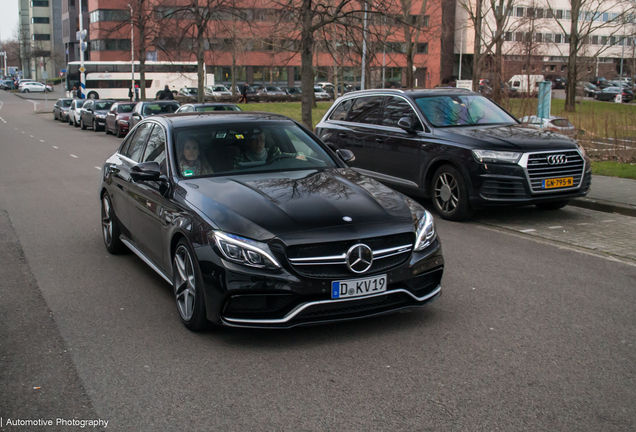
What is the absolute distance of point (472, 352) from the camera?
454cm

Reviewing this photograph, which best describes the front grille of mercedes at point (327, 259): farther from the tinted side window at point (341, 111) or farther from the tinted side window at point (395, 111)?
the tinted side window at point (341, 111)

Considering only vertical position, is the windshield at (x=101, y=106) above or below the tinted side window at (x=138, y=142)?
above

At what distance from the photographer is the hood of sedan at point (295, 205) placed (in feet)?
15.1

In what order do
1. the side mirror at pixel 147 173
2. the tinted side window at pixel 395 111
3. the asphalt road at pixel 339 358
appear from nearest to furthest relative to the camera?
the asphalt road at pixel 339 358 < the side mirror at pixel 147 173 < the tinted side window at pixel 395 111

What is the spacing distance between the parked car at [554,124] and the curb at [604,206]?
22.3ft

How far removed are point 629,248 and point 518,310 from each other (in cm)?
315

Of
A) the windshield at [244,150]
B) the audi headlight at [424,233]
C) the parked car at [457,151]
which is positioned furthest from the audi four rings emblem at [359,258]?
the parked car at [457,151]

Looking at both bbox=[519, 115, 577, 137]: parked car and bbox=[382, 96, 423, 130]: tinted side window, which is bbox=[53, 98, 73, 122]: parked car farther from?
bbox=[382, 96, 423, 130]: tinted side window

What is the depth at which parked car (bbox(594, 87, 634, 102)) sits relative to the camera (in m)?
60.4

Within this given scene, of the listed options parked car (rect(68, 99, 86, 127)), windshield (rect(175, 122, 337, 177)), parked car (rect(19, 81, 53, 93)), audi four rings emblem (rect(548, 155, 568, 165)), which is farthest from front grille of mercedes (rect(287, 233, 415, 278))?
parked car (rect(19, 81, 53, 93))

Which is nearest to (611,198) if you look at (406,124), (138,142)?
(406,124)

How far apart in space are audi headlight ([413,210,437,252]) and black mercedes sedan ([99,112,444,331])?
11 mm

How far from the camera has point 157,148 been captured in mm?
6184

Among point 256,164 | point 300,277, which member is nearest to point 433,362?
point 300,277
